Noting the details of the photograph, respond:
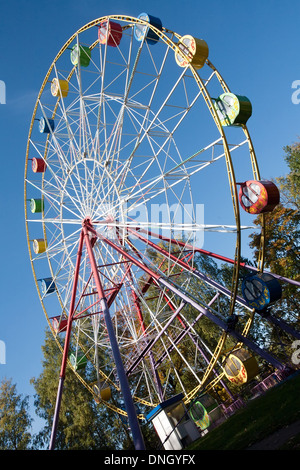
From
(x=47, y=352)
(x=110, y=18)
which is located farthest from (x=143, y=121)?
(x=47, y=352)

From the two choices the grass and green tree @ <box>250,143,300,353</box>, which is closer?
the grass

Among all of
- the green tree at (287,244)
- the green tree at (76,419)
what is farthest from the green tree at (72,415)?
the green tree at (287,244)

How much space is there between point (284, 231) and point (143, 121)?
486 inches

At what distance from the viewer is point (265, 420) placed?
8.45 meters

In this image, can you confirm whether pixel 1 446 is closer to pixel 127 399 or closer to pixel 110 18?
pixel 127 399

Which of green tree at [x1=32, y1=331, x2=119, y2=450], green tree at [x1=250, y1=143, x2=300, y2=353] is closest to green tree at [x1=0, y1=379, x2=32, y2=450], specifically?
green tree at [x1=32, y1=331, x2=119, y2=450]

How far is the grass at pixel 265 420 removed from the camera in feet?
25.0

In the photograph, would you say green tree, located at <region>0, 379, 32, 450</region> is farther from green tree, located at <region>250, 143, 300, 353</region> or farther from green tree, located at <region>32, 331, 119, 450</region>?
green tree, located at <region>250, 143, 300, 353</region>

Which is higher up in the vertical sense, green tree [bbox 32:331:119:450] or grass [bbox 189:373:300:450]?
green tree [bbox 32:331:119:450]

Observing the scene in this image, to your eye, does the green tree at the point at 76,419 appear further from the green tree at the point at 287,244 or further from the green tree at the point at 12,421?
the green tree at the point at 287,244

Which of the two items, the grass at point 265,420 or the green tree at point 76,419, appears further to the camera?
the green tree at point 76,419

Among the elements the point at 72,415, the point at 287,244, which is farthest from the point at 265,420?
the point at 72,415

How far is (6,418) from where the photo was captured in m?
23.3

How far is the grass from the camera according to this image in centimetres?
761
